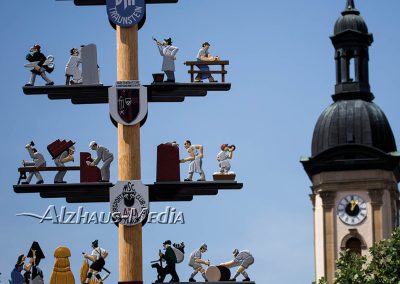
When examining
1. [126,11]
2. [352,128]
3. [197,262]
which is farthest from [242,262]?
[352,128]

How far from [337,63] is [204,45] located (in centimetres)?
8759

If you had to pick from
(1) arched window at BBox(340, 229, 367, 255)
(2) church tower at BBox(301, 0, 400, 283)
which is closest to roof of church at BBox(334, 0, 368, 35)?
(2) church tower at BBox(301, 0, 400, 283)

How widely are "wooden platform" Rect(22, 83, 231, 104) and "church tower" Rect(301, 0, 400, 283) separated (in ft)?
284

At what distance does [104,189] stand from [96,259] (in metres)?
1.90

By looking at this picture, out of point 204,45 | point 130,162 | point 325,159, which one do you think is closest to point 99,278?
point 130,162

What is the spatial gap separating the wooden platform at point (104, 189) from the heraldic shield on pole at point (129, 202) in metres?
0.30

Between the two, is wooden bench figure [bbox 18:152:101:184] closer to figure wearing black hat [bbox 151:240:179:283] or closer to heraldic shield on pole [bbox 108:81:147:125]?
heraldic shield on pole [bbox 108:81:147:125]

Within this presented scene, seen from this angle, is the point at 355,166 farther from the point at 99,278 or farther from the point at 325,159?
the point at 99,278

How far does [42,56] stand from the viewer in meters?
55.9

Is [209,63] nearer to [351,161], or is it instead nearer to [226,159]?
[226,159]

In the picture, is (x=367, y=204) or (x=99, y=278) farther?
(x=367, y=204)

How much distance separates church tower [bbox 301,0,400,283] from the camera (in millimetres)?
141750

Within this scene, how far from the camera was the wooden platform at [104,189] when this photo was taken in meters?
54.6

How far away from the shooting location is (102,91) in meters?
55.1
